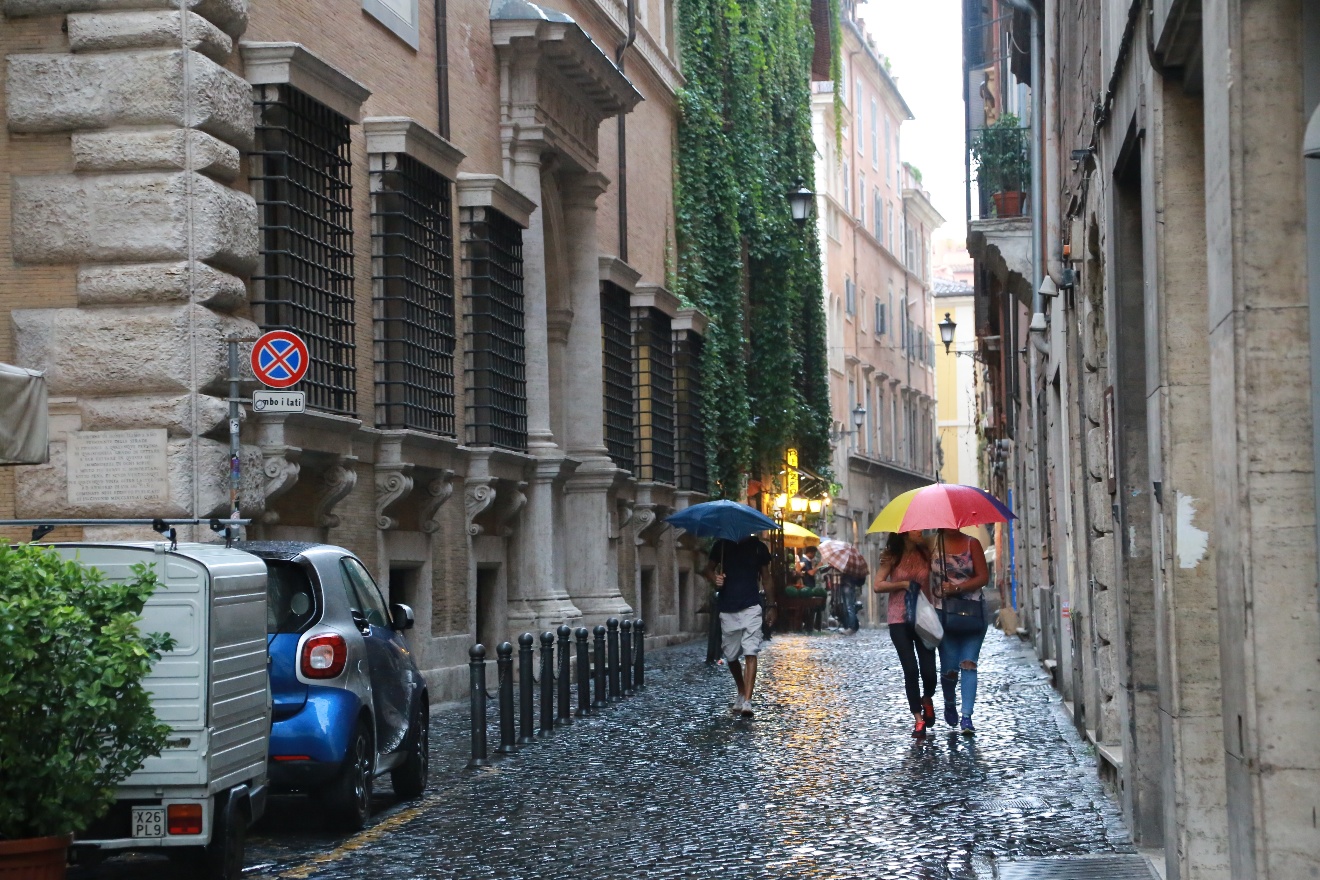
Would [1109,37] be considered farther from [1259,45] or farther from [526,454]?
[526,454]

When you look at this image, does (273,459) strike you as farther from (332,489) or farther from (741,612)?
(741,612)

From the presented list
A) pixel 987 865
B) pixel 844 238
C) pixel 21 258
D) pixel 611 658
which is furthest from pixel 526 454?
pixel 844 238

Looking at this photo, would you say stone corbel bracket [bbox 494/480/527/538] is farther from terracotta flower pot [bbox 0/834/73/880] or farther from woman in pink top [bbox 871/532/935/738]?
terracotta flower pot [bbox 0/834/73/880]

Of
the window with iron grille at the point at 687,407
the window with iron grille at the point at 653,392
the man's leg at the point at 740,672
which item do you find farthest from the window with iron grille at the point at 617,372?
the man's leg at the point at 740,672

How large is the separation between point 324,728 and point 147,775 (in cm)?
192

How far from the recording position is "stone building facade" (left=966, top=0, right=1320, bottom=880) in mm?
5875

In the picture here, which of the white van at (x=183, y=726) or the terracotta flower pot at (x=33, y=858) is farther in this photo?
the white van at (x=183, y=726)

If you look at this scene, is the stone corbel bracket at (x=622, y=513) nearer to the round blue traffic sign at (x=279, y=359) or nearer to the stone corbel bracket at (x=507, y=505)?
the stone corbel bracket at (x=507, y=505)

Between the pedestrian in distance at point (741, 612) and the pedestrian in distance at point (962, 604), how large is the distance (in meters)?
2.56

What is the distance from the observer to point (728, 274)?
3538 cm

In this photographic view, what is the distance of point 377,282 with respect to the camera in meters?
18.3

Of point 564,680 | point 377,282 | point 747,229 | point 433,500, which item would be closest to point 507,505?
point 433,500

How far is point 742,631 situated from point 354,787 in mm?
7093

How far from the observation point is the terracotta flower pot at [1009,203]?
858 inches
